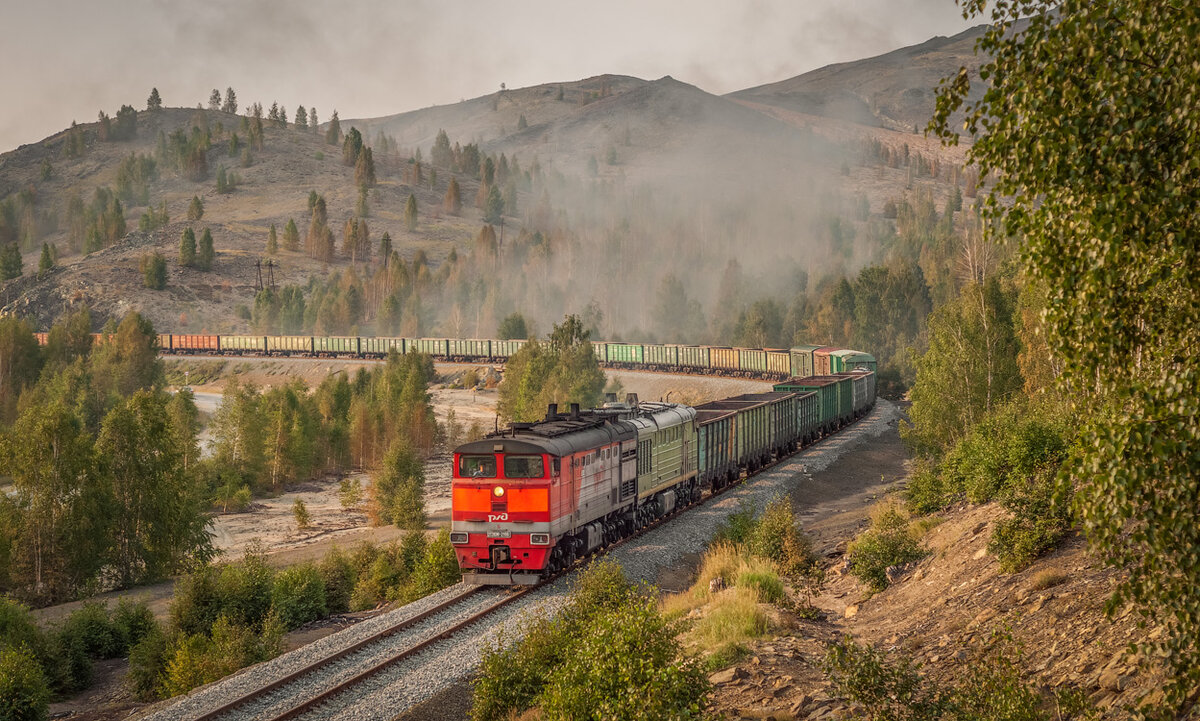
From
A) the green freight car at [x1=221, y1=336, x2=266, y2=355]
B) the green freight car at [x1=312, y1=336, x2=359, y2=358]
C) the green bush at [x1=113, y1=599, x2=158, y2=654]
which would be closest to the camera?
the green bush at [x1=113, y1=599, x2=158, y2=654]

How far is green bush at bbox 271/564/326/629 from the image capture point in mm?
30688

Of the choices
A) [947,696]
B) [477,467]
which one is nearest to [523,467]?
Result: [477,467]

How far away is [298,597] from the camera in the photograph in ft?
103

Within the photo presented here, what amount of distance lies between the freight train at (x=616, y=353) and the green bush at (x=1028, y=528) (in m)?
65.0

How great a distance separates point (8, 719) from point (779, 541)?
2060 centimetres

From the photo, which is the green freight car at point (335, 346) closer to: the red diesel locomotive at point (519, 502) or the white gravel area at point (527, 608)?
the white gravel area at point (527, 608)

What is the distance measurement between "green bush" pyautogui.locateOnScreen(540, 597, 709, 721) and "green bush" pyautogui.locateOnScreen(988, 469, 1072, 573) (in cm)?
887

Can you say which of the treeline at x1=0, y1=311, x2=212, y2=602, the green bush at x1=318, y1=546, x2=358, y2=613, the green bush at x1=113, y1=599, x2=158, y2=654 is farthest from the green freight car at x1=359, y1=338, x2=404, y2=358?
the green bush at x1=113, y1=599, x2=158, y2=654

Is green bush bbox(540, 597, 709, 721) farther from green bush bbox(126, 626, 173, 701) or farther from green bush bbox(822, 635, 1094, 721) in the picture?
green bush bbox(126, 626, 173, 701)

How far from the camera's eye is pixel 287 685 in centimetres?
1859

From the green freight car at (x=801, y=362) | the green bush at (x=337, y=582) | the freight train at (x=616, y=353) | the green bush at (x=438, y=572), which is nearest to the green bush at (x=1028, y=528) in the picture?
the green bush at (x=438, y=572)

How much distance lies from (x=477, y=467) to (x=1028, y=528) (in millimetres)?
13500

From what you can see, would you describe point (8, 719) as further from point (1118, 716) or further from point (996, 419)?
point (996, 419)

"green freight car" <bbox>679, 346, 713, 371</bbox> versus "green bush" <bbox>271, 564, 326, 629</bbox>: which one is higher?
"green freight car" <bbox>679, 346, 713, 371</bbox>
